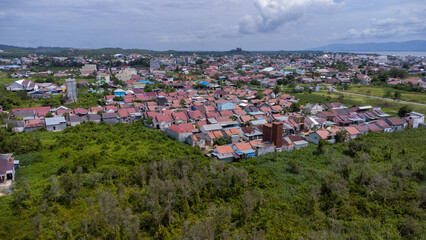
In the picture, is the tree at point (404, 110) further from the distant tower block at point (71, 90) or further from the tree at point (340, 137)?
the distant tower block at point (71, 90)

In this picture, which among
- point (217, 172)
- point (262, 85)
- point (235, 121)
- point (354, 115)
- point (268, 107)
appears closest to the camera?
point (217, 172)

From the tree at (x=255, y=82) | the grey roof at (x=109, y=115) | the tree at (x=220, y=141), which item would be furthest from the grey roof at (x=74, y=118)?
the tree at (x=255, y=82)

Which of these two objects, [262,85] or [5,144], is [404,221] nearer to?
[5,144]

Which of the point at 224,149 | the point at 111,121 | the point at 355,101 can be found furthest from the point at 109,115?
the point at 355,101

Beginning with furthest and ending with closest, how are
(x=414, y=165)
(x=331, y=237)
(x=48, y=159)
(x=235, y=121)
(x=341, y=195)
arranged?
(x=235, y=121) < (x=48, y=159) < (x=414, y=165) < (x=341, y=195) < (x=331, y=237)

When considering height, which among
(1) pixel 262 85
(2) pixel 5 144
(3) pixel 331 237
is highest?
(1) pixel 262 85

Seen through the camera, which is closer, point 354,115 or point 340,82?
point 354,115

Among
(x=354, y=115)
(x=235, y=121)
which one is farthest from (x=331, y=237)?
(x=354, y=115)

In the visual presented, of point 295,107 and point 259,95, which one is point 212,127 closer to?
point 295,107

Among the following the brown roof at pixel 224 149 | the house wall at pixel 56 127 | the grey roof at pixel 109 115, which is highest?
the grey roof at pixel 109 115
